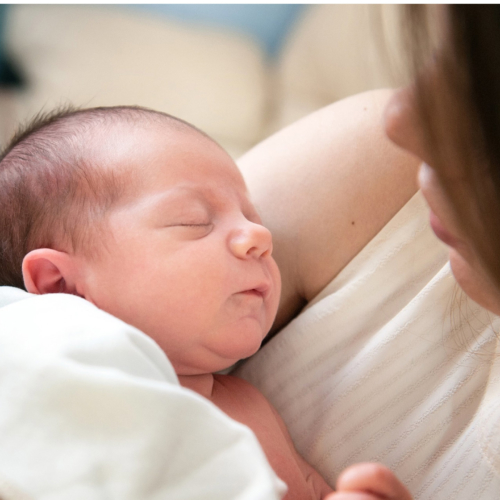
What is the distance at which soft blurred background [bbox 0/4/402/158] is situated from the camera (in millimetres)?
1604

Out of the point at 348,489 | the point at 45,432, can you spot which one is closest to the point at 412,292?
the point at 348,489

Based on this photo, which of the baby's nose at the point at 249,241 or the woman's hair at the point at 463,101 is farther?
the baby's nose at the point at 249,241

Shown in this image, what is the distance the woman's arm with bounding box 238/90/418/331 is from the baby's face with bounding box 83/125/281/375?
0.14m

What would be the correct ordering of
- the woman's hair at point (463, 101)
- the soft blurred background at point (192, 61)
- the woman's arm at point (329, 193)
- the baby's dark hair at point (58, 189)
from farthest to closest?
the soft blurred background at point (192, 61) → the woman's arm at point (329, 193) → the baby's dark hair at point (58, 189) → the woman's hair at point (463, 101)

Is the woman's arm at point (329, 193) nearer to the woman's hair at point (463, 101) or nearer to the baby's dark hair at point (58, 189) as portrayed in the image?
the baby's dark hair at point (58, 189)

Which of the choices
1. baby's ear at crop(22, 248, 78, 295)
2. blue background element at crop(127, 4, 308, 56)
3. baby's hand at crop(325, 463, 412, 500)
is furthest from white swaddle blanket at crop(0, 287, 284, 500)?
blue background element at crop(127, 4, 308, 56)

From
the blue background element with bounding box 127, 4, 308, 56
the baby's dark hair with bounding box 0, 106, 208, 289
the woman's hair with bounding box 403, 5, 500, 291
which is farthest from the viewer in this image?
the blue background element with bounding box 127, 4, 308, 56

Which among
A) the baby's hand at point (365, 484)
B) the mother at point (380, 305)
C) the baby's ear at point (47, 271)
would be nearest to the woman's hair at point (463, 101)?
the mother at point (380, 305)

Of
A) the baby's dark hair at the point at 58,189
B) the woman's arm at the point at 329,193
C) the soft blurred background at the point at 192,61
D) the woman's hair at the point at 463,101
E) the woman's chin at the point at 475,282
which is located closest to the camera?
the woman's hair at the point at 463,101

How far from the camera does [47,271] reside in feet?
2.29

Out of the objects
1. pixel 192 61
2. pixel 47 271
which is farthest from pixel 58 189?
pixel 192 61

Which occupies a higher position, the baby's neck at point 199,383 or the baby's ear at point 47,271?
the baby's ear at point 47,271

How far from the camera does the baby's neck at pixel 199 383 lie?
742 mm

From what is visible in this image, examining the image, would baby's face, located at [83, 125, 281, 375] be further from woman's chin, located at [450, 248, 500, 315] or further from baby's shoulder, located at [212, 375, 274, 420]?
woman's chin, located at [450, 248, 500, 315]
